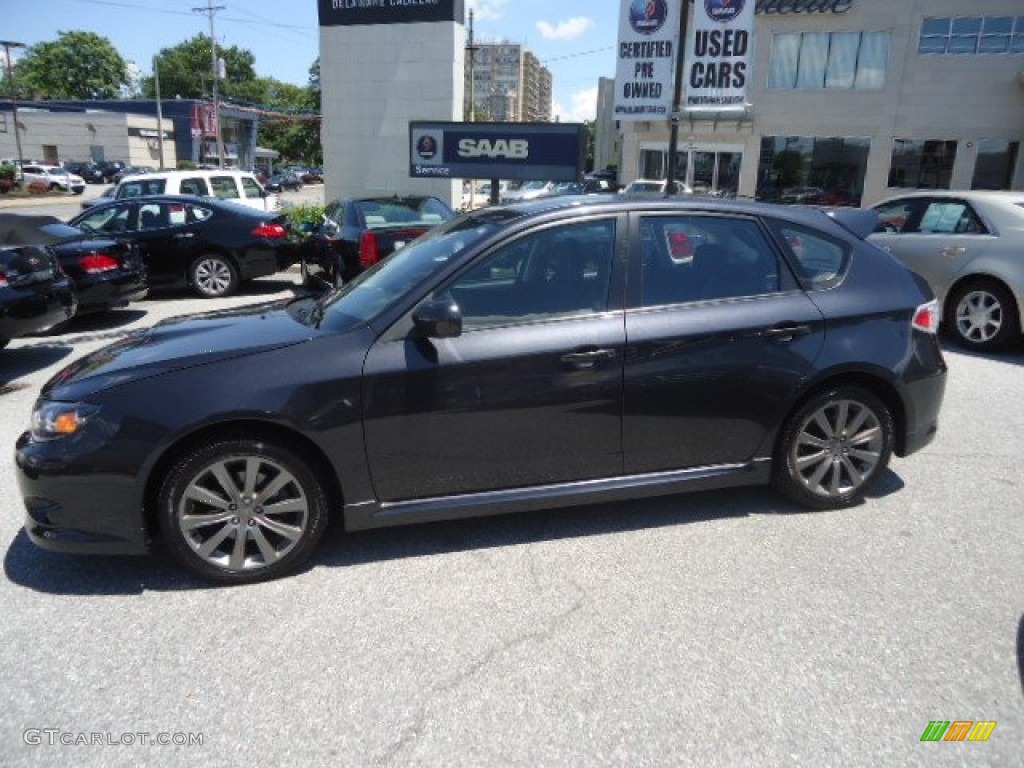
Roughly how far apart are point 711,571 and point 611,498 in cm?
58

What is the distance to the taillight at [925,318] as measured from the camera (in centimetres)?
409

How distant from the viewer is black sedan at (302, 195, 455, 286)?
8625 millimetres

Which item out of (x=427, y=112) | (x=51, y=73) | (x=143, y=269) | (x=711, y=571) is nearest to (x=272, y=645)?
(x=711, y=571)

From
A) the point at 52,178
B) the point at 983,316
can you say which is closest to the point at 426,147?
the point at 983,316

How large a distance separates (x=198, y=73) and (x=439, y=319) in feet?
428

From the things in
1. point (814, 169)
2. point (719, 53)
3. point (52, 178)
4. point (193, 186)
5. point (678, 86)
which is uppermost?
point (719, 53)

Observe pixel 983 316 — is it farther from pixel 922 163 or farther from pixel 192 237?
pixel 922 163

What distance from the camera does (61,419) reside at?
3143mm

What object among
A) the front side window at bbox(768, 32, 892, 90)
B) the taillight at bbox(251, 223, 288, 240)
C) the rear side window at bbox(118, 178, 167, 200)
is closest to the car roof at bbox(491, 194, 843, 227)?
the taillight at bbox(251, 223, 288, 240)

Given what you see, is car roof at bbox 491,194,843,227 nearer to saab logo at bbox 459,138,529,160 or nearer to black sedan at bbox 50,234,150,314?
black sedan at bbox 50,234,150,314

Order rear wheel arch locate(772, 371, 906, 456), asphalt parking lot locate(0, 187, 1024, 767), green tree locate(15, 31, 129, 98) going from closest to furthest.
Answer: asphalt parking lot locate(0, 187, 1024, 767) < rear wheel arch locate(772, 371, 906, 456) < green tree locate(15, 31, 129, 98)

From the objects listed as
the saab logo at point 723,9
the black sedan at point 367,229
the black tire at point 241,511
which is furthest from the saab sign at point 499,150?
the black tire at point 241,511

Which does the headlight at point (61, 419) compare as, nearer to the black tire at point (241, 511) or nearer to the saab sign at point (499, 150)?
the black tire at point (241, 511)

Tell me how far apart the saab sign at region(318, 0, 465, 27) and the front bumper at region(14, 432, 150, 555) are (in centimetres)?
1322
